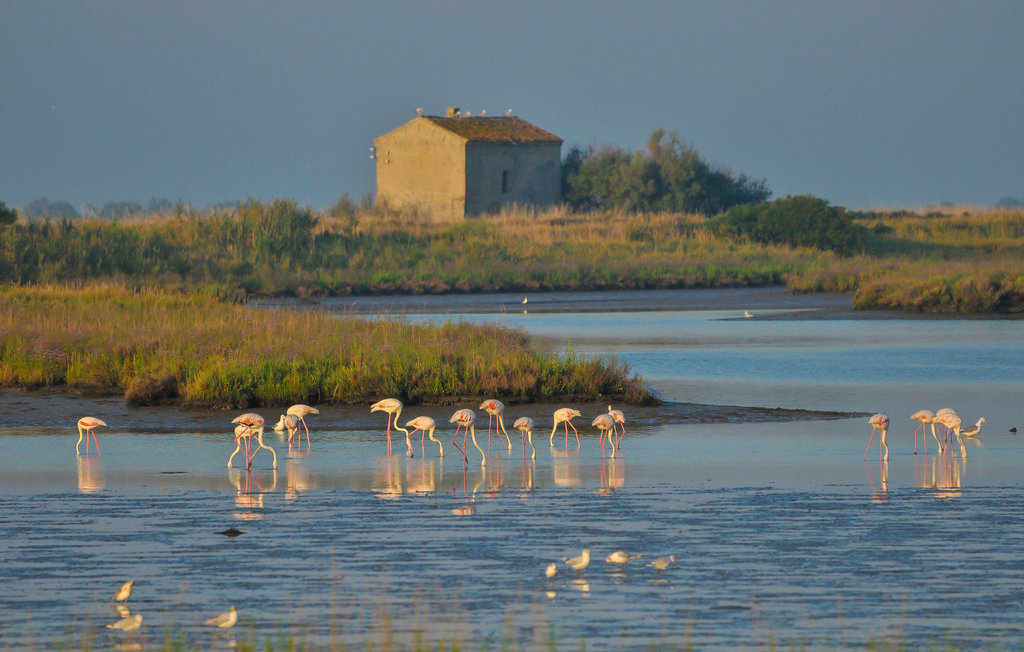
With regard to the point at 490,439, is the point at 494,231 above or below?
above

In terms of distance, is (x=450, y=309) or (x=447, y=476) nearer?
(x=447, y=476)

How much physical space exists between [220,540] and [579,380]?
831cm

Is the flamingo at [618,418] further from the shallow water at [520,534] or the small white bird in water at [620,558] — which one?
the small white bird in water at [620,558]

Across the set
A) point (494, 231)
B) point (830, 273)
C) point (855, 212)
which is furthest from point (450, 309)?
point (855, 212)

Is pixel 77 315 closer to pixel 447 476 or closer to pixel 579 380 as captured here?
pixel 579 380

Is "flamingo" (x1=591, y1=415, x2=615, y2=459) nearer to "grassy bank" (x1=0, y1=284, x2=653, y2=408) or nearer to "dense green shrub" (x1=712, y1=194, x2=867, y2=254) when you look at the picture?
"grassy bank" (x1=0, y1=284, x2=653, y2=408)

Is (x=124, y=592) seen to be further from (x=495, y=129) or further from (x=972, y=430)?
(x=495, y=129)

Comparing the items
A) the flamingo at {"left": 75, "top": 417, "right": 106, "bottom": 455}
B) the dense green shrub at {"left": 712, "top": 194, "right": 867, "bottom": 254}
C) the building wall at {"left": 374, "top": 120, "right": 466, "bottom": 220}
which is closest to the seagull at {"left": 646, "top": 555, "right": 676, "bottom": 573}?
the flamingo at {"left": 75, "top": 417, "right": 106, "bottom": 455}

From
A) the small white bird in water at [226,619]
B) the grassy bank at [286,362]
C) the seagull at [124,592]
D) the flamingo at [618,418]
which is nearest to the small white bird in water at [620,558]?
the small white bird in water at [226,619]

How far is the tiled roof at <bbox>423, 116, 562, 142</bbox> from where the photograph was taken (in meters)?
70.4

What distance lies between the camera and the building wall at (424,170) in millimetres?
70000

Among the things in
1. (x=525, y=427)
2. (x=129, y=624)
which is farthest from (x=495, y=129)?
(x=129, y=624)

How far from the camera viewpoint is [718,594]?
8023mm

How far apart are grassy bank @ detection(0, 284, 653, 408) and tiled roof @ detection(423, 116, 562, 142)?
48.4m
